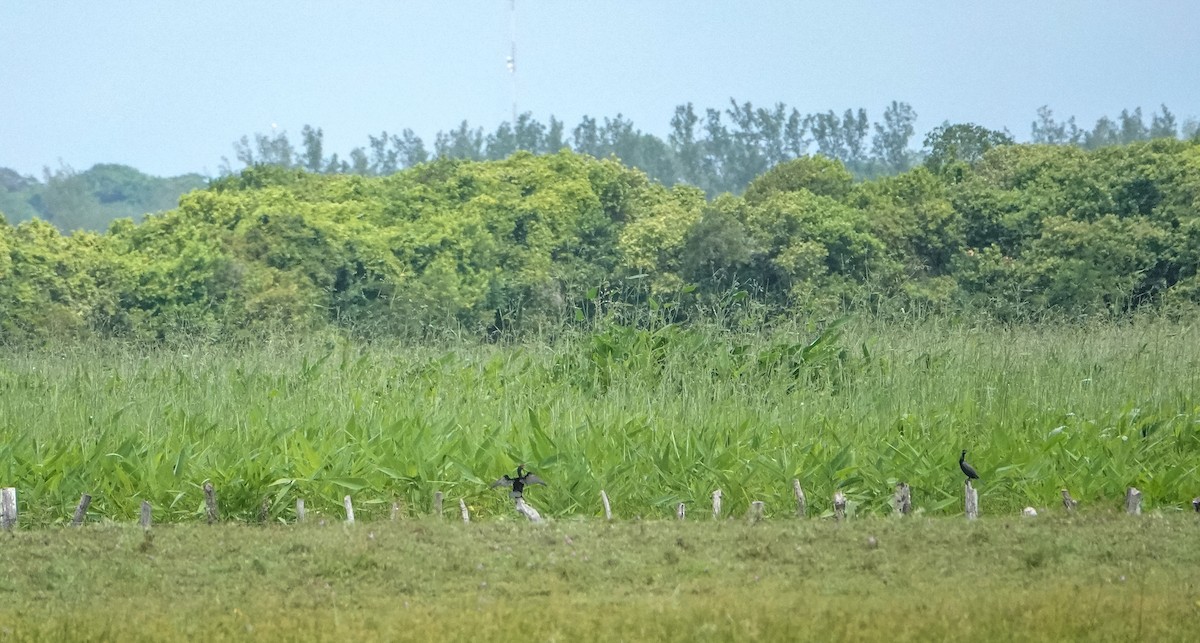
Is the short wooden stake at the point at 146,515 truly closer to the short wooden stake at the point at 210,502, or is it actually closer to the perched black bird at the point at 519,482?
the short wooden stake at the point at 210,502

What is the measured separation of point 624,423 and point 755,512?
157 cm

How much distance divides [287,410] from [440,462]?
60.3 inches

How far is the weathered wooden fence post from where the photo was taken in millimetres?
5107

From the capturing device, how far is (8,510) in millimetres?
5121

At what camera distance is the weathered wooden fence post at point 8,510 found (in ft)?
16.8

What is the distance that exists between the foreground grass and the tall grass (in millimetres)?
704

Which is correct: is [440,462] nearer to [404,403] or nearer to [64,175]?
[404,403]

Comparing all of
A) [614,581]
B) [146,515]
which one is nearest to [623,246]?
[146,515]

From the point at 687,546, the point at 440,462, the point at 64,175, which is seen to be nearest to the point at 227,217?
the point at 440,462

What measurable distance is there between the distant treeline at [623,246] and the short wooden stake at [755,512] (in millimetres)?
14486

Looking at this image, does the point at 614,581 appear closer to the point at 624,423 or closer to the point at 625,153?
the point at 624,423

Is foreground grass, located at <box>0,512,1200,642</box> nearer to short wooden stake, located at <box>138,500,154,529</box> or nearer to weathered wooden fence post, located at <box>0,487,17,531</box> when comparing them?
short wooden stake, located at <box>138,500,154,529</box>

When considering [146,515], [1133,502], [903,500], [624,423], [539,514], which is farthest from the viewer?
[624,423]

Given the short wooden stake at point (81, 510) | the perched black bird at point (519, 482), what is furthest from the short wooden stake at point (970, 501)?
the short wooden stake at point (81, 510)
